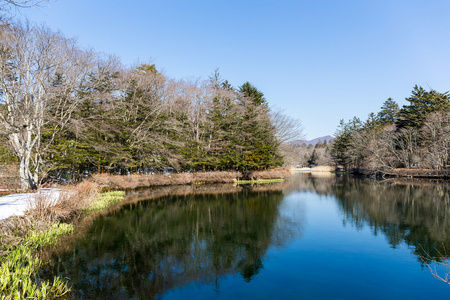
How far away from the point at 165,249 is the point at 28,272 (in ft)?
13.0

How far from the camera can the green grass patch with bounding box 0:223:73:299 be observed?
492 centimetres

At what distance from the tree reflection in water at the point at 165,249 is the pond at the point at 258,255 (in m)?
0.03

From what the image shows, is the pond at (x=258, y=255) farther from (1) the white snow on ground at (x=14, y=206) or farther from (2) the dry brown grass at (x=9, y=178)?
(2) the dry brown grass at (x=9, y=178)

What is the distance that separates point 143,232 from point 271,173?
2794 cm

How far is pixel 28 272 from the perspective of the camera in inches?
236

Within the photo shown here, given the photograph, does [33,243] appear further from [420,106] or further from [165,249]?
[420,106]

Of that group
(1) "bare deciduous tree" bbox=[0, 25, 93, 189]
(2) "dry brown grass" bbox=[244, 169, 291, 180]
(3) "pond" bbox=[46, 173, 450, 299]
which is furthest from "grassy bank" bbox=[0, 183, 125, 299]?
(2) "dry brown grass" bbox=[244, 169, 291, 180]

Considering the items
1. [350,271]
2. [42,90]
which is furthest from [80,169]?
[350,271]

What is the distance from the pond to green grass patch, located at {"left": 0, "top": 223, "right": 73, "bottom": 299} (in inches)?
17.7

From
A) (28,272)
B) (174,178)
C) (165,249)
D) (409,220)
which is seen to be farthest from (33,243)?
(174,178)

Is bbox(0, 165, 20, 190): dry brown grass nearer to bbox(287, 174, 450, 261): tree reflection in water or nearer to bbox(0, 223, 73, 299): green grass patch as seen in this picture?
bbox(0, 223, 73, 299): green grass patch

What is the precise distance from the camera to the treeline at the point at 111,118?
15.4 m

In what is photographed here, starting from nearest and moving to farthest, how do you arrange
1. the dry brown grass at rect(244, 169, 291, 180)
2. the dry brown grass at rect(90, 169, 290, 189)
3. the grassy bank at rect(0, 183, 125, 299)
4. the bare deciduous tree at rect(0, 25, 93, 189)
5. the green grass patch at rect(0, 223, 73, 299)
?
the green grass patch at rect(0, 223, 73, 299), the grassy bank at rect(0, 183, 125, 299), the bare deciduous tree at rect(0, 25, 93, 189), the dry brown grass at rect(90, 169, 290, 189), the dry brown grass at rect(244, 169, 291, 180)

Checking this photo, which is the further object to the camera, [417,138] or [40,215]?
[417,138]
